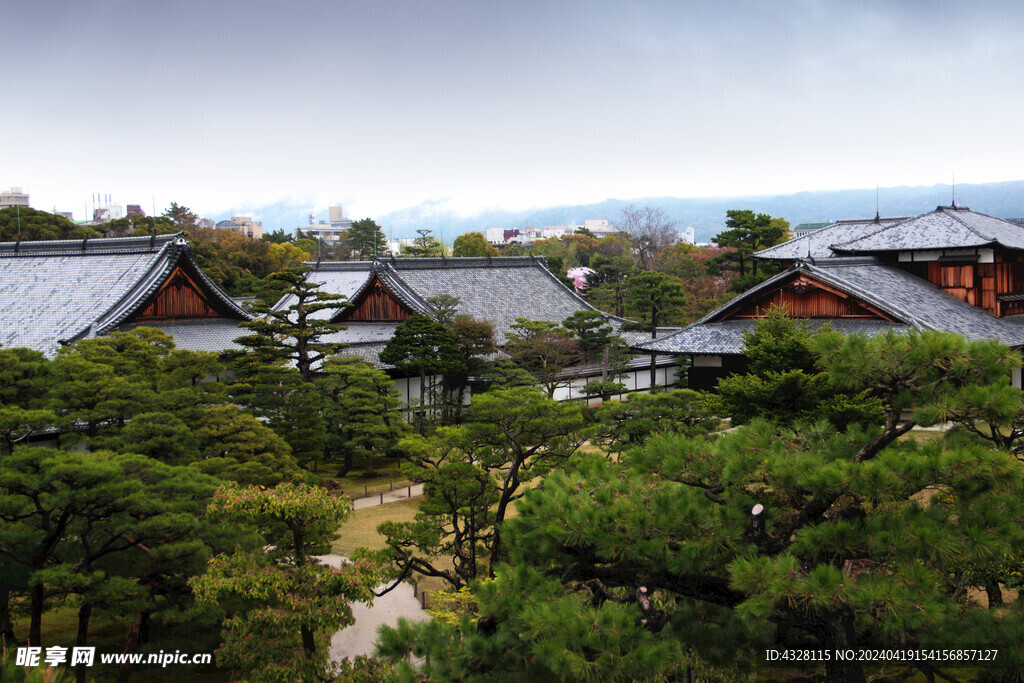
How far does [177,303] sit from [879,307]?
2133 cm

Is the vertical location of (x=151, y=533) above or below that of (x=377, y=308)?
below

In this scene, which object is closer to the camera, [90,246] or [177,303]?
[177,303]

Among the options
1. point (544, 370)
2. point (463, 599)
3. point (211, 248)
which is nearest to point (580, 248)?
→ point (211, 248)

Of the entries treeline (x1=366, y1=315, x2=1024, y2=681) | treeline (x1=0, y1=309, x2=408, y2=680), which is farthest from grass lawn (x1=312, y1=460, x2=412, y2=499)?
treeline (x1=366, y1=315, x2=1024, y2=681)

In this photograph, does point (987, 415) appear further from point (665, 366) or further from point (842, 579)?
point (665, 366)

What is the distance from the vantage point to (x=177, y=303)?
24.5 m

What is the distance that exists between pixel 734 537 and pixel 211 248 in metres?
45.6

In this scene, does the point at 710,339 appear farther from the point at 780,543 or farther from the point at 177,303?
the point at 780,543

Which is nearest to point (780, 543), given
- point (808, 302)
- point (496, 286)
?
point (808, 302)

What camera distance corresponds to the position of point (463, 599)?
10.0 metres

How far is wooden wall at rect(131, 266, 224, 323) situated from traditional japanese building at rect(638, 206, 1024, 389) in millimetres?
14506

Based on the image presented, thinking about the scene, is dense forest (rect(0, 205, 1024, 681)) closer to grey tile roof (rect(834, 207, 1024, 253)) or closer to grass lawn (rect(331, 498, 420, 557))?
grass lawn (rect(331, 498, 420, 557))

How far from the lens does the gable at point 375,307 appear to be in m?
30.6

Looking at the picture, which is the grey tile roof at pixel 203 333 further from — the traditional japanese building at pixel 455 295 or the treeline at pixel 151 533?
the treeline at pixel 151 533
